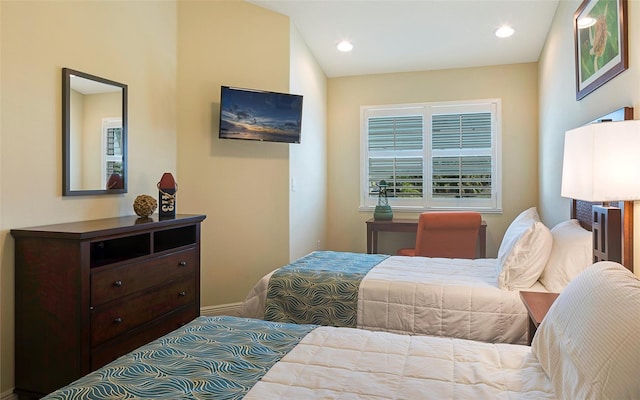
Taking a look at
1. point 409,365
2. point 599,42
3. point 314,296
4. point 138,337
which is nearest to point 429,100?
point 599,42

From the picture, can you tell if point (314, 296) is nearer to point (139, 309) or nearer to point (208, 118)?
point (139, 309)

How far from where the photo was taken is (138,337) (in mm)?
2514

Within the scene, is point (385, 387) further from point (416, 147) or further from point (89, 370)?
point (416, 147)

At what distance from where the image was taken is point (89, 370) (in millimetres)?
2150

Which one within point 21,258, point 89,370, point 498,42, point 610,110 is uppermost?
point 498,42

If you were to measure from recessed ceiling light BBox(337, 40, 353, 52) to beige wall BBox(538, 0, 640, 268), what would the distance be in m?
1.84

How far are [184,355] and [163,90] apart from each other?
2.68 m

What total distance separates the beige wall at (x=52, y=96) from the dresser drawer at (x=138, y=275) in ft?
1.61

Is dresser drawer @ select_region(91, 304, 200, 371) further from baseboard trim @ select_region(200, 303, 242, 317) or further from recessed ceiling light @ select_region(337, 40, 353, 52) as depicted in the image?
recessed ceiling light @ select_region(337, 40, 353, 52)

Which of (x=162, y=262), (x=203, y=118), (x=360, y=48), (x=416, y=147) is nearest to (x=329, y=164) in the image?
(x=416, y=147)

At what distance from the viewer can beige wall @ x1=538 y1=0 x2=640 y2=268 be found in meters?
1.86

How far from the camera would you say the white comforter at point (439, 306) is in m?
2.21

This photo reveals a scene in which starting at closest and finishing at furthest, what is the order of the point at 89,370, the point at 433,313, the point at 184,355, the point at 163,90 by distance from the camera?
the point at 184,355 < the point at 89,370 < the point at 433,313 < the point at 163,90

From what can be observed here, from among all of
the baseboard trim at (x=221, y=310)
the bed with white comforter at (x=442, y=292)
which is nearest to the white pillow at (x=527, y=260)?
the bed with white comforter at (x=442, y=292)
